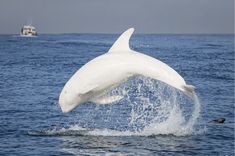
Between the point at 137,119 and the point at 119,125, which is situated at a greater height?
the point at 137,119

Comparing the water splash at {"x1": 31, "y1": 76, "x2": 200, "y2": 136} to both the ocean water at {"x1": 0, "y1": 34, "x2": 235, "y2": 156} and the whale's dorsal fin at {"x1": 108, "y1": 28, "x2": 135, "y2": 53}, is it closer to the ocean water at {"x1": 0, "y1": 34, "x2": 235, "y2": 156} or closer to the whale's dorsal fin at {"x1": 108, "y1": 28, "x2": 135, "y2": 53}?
the ocean water at {"x1": 0, "y1": 34, "x2": 235, "y2": 156}

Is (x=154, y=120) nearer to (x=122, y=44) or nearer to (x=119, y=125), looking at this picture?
(x=119, y=125)

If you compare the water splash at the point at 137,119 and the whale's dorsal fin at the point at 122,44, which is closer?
the whale's dorsal fin at the point at 122,44

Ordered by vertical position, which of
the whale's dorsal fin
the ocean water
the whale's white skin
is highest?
the whale's dorsal fin

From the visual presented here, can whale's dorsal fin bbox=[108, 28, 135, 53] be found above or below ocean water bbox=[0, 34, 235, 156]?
above

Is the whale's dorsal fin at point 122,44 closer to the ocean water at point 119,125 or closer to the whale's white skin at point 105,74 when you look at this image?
the whale's white skin at point 105,74

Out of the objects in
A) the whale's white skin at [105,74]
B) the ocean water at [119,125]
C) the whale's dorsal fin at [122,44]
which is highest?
the whale's dorsal fin at [122,44]

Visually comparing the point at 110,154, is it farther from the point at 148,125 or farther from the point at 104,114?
the point at 104,114

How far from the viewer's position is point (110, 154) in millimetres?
20094

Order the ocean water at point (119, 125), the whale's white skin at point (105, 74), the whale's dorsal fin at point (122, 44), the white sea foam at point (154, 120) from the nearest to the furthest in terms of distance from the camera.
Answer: the whale's white skin at point (105, 74)
the ocean water at point (119, 125)
the whale's dorsal fin at point (122, 44)
the white sea foam at point (154, 120)

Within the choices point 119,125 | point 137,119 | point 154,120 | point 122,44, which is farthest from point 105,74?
point 137,119

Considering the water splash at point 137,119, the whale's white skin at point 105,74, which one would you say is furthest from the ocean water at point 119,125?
the whale's white skin at point 105,74

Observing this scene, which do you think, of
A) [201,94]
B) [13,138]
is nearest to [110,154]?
[13,138]

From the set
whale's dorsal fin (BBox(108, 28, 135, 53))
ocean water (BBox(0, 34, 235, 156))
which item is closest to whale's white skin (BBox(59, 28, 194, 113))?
whale's dorsal fin (BBox(108, 28, 135, 53))
